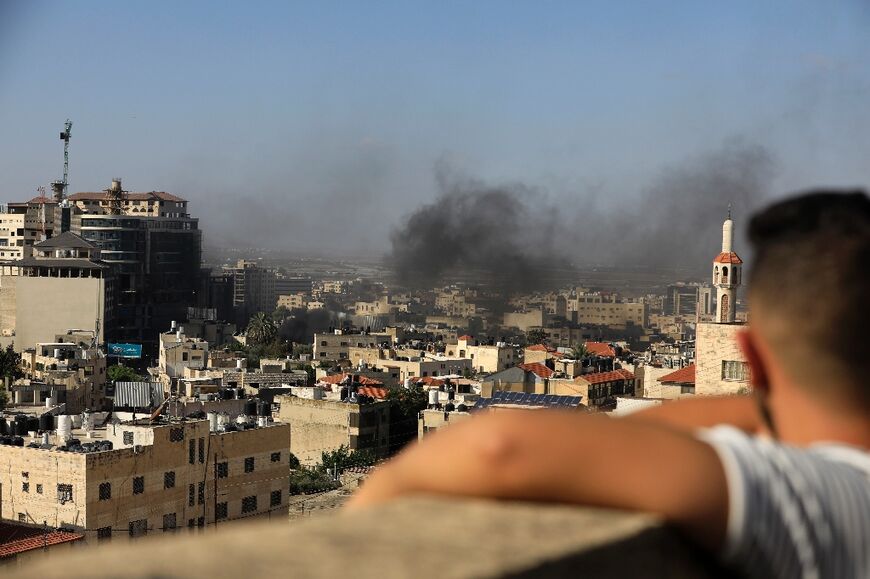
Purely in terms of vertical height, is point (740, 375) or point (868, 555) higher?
point (868, 555)

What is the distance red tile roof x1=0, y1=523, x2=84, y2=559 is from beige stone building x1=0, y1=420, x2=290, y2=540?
2.40 ft

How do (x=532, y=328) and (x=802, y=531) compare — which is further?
(x=532, y=328)

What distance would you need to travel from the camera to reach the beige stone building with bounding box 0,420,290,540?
15.8 metres

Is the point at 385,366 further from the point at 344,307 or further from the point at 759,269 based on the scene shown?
the point at 344,307

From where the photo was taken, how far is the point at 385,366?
43406 millimetres

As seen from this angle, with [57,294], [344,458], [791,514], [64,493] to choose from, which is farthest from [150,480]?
[57,294]

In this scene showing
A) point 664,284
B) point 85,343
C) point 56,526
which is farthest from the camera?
point 664,284

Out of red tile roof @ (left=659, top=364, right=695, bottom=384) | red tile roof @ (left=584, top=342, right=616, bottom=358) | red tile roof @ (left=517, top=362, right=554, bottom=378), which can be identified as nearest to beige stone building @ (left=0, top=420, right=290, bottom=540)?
red tile roof @ (left=659, top=364, right=695, bottom=384)

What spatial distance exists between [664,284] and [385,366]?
61.6m

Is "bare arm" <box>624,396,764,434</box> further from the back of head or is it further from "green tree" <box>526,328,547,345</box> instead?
"green tree" <box>526,328,547,345</box>

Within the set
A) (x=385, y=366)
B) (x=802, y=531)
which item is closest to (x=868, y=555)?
(x=802, y=531)

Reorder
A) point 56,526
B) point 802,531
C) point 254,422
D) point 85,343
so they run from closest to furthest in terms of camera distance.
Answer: point 802,531 < point 56,526 < point 254,422 < point 85,343

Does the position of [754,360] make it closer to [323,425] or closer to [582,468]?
[582,468]

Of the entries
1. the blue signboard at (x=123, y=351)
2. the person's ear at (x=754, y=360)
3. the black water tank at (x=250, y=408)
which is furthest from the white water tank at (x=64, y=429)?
the blue signboard at (x=123, y=351)
